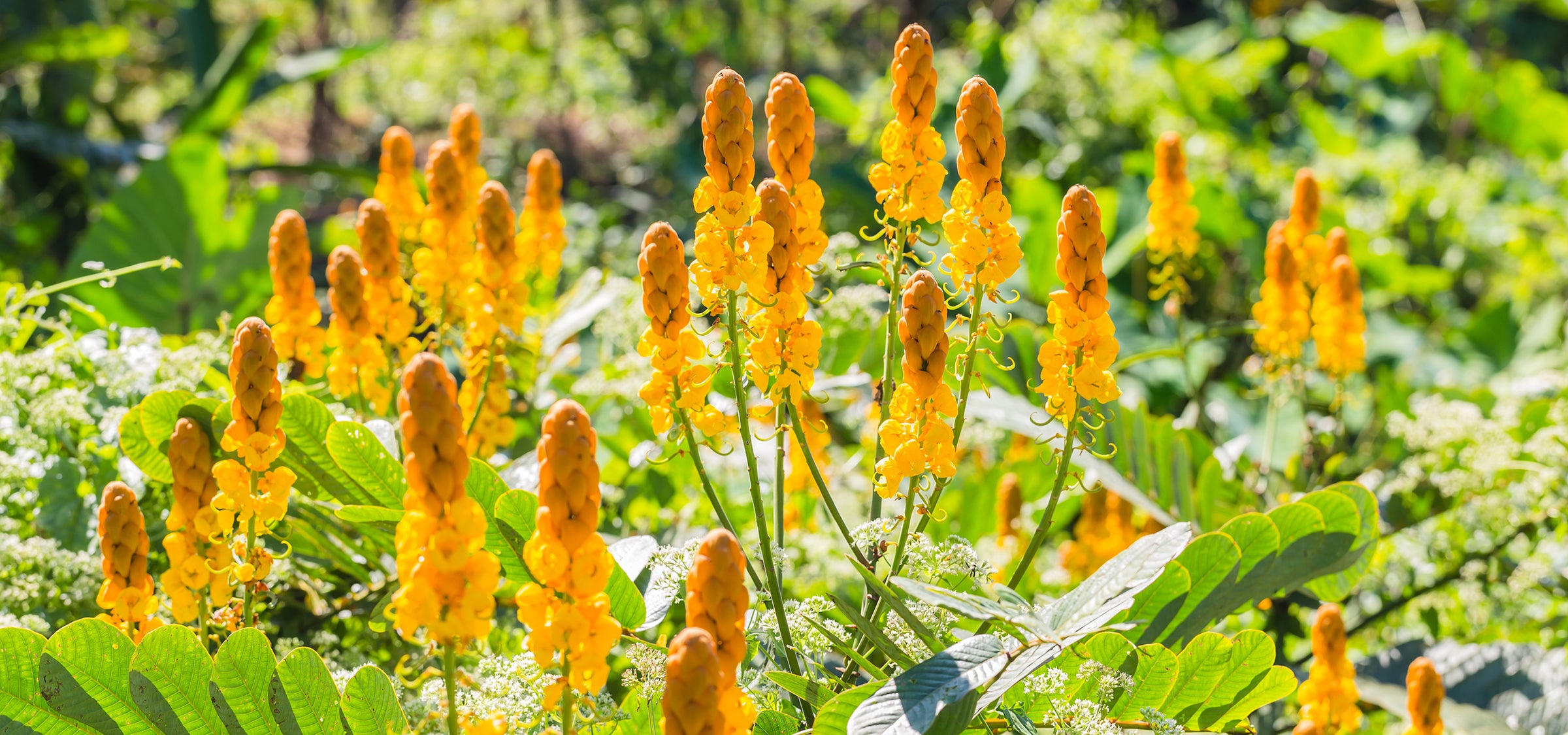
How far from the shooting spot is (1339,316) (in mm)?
1545

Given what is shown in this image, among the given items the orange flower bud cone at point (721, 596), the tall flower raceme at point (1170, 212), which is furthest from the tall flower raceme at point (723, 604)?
the tall flower raceme at point (1170, 212)

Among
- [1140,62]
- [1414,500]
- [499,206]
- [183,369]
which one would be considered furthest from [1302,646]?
[1140,62]

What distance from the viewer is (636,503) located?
5.18 feet

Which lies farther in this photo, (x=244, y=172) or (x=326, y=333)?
(x=244, y=172)

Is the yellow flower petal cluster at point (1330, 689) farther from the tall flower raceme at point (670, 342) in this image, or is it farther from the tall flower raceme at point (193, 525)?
the tall flower raceme at point (193, 525)

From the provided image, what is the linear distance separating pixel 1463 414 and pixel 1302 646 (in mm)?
489

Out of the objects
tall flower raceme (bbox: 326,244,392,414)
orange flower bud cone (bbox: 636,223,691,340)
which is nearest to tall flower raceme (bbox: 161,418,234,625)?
tall flower raceme (bbox: 326,244,392,414)

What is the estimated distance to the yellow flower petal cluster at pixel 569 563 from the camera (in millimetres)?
621

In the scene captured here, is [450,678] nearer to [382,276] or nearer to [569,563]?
[569,563]

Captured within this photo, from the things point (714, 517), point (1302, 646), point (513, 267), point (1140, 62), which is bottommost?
point (1302, 646)

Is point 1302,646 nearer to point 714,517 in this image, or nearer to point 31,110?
point 714,517

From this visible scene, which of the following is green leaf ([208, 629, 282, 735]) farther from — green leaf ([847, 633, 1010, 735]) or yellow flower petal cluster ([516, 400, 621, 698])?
green leaf ([847, 633, 1010, 735])

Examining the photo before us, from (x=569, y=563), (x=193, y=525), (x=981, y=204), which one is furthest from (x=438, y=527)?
(x=981, y=204)

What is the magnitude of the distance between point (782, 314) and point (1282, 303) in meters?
0.97
